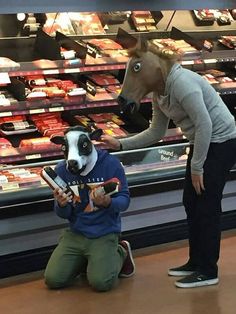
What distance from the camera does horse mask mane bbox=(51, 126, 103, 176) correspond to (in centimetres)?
353

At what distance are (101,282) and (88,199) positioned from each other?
479mm

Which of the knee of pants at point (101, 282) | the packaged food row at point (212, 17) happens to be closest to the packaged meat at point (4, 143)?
the knee of pants at point (101, 282)

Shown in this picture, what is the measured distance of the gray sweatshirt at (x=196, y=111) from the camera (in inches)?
134

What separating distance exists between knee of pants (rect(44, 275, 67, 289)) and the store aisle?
0.11ft

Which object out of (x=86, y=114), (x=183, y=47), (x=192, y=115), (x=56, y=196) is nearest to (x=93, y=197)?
(x=56, y=196)

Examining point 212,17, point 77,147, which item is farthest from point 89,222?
point 212,17

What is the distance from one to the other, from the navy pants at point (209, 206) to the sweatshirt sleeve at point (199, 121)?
14 centimetres

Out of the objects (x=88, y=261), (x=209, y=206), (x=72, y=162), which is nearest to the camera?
(x=72, y=162)

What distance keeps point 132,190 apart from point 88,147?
0.68 metres

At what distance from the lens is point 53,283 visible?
372cm

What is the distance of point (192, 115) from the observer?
3.41 m

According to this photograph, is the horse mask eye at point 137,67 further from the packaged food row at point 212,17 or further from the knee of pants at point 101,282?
the packaged food row at point 212,17

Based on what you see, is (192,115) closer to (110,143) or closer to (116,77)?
(110,143)

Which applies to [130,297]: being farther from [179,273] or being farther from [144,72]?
[144,72]
